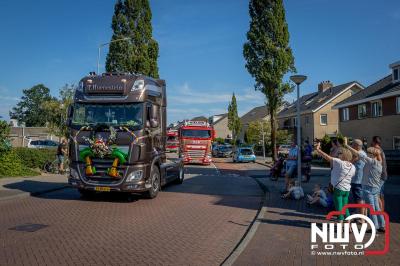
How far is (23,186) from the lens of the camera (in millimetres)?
14656

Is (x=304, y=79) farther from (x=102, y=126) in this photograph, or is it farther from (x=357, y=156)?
(x=102, y=126)

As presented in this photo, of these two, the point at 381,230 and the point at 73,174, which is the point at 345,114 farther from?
the point at 381,230

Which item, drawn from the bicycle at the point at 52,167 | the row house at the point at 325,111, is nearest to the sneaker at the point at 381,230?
the bicycle at the point at 52,167

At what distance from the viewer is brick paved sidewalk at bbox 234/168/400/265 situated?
605 centimetres

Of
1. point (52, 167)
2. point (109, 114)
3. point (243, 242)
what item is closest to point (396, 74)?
point (52, 167)

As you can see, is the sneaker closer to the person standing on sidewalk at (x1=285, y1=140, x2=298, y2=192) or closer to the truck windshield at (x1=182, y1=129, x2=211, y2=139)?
the person standing on sidewalk at (x1=285, y1=140, x2=298, y2=192)

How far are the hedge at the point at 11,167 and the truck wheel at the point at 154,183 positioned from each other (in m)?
8.77

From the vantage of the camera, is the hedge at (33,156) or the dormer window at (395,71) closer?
the hedge at (33,156)

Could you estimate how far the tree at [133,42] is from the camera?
1286 inches

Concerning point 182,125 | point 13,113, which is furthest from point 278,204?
point 13,113

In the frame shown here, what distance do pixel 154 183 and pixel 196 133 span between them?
1829 cm

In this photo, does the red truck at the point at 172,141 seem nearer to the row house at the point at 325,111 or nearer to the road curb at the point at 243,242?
the row house at the point at 325,111

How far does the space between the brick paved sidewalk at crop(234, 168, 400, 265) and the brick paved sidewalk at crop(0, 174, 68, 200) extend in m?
7.90

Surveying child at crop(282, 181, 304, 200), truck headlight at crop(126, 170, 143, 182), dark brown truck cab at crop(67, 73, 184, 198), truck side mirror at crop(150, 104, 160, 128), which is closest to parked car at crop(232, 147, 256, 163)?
child at crop(282, 181, 304, 200)
